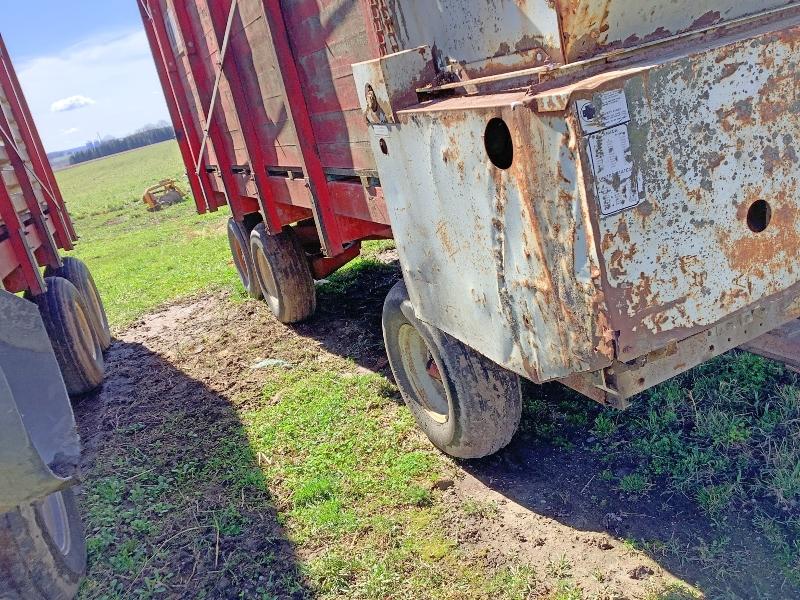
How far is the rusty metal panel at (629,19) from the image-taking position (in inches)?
67.9

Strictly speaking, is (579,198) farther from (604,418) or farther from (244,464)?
(244,464)

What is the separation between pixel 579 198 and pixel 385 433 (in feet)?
7.23

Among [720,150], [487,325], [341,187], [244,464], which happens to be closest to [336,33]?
[341,187]

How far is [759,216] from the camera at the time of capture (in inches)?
74.4

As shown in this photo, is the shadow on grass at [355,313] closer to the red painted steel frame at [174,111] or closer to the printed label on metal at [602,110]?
the red painted steel frame at [174,111]

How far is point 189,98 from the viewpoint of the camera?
6051mm

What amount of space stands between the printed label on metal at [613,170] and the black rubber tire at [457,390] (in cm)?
116

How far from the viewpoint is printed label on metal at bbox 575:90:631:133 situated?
5.15ft

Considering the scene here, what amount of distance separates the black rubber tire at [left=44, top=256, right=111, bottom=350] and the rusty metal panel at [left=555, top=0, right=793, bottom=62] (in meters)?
4.86

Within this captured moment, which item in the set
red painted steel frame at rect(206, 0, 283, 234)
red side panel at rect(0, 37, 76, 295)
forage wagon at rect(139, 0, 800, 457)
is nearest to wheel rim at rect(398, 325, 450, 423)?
forage wagon at rect(139, 0, 800, 457)

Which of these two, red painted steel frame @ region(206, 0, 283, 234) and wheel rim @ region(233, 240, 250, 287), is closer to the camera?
red painted steel frame @ region(206, 0, 283, 234)

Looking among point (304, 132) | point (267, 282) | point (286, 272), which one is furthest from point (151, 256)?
point (304, 132)

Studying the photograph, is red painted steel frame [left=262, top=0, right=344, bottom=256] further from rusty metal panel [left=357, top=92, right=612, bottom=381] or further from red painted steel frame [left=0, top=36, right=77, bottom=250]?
red painted steel frame [left=0, top=36, right=77, bottom=250]

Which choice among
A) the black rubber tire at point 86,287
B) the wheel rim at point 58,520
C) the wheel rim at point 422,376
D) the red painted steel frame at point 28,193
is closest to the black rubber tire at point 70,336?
the red painted steel frame at point 28,193
